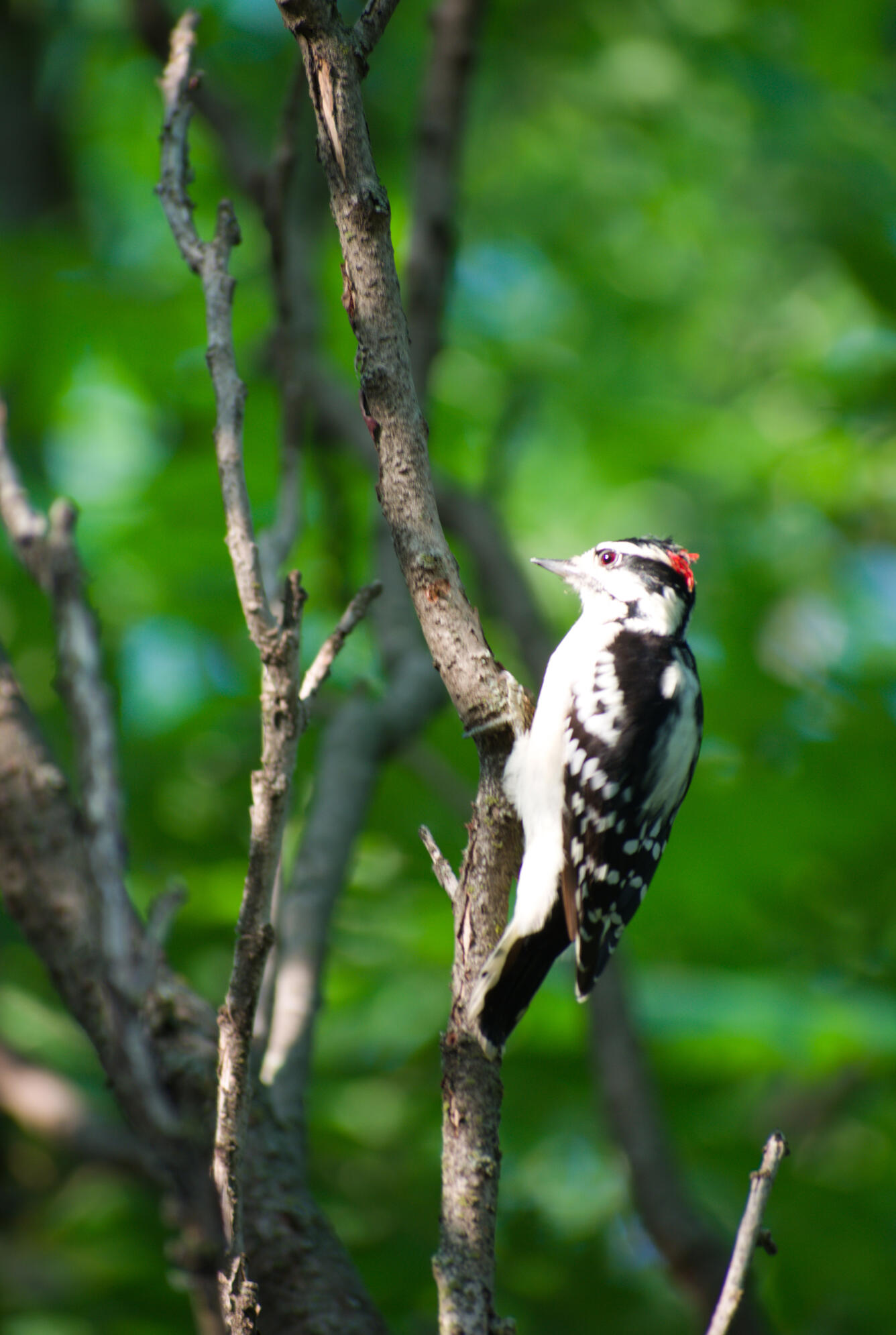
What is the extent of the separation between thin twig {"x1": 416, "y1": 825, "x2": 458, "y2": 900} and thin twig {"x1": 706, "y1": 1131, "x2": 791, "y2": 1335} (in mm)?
626

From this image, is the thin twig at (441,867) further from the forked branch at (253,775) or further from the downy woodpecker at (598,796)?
the downy woodpecker at (598,796)

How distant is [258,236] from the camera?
6883 mm

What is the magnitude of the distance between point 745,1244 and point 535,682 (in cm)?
282

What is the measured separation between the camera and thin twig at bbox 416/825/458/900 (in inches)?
73.7

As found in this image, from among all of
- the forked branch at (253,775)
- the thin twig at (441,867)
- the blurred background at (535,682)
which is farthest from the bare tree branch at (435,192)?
the thin twig at (441,867)

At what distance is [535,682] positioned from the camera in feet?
14.0

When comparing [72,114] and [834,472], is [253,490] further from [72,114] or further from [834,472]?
[72,114]

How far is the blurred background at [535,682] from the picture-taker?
380 cm

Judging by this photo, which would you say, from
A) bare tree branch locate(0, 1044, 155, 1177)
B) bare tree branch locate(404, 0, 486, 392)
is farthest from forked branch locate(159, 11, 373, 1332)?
bare tree branch locate(404, 0, 486, 392)

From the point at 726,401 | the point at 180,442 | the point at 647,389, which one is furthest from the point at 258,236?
the point at 726,401

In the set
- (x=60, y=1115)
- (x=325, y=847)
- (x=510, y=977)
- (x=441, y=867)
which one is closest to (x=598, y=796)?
(x=510, y=977)

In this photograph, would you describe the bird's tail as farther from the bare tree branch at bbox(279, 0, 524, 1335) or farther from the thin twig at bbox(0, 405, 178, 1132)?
the thin twig at bbox(0, 405, 178, 1132)

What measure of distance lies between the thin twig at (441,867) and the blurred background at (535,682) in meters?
1.21

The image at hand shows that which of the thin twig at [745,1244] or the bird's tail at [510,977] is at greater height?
the bird's tail at [510,977]
